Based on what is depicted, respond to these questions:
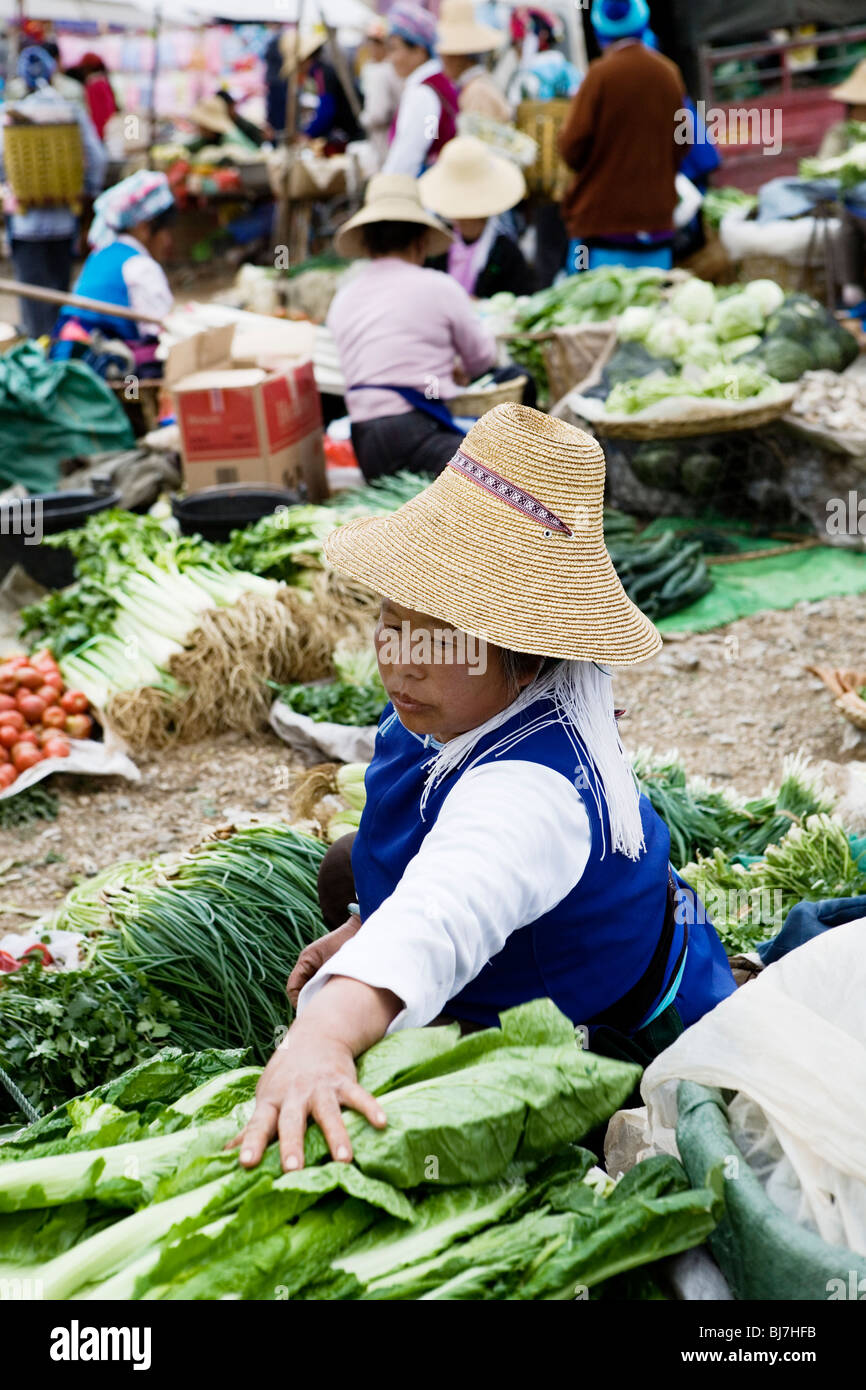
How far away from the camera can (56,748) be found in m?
4.47

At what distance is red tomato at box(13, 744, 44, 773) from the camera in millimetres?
4445

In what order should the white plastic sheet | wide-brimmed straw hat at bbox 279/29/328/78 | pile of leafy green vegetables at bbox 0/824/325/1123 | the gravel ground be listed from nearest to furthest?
pile of leafy green vegetables at bbox 0/824/325/1123, the gravel ground, the white plastic sheet, wide-brimmed straw hat at bbox 279/29/328/78

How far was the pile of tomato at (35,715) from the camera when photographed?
4.47 m

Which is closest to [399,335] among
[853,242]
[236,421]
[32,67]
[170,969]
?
[236,421]

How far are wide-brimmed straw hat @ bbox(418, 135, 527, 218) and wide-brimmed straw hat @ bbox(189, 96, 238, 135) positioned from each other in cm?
840

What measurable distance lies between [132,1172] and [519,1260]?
443 millimetres

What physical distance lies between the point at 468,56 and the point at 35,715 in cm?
684

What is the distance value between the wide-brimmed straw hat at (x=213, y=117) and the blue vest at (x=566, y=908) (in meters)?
14.5

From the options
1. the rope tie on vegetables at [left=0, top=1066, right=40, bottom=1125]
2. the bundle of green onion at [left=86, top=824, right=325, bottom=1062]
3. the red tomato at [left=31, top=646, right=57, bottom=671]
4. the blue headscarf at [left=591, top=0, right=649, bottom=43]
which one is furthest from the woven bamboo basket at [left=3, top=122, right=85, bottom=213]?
the rope tie on vegetables at [left=0, top=1066, right=40, bottom=1125]

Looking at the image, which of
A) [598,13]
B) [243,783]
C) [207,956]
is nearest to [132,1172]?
[207,956]

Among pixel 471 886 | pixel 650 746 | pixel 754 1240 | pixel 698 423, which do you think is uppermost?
pixel 471 886

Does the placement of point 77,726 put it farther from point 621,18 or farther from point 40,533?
point 621,18

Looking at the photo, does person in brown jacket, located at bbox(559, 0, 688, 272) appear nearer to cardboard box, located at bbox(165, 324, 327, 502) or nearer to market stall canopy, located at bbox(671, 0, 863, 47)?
cardboard box, located at bbox(165, 324, 327, 502)

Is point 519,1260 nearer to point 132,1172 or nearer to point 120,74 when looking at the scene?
point 132,1172
